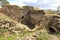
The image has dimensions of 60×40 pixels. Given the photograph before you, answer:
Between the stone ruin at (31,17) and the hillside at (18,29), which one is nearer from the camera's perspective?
the hillside at (18,29)

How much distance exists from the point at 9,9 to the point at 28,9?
2453mm

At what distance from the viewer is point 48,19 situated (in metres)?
21.1

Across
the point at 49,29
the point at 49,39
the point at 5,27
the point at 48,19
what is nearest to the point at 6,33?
the point at 5,27

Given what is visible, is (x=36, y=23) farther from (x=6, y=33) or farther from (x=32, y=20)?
(x=6, y=33)

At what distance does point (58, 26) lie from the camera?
1897 cm

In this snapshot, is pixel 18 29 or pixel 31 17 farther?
pixel 31 17

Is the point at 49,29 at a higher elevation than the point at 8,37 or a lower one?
lower

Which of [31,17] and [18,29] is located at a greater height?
[18,29]

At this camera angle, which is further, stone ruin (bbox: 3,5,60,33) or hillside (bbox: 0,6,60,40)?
stone ruin (bbox: 3,5,60,33)

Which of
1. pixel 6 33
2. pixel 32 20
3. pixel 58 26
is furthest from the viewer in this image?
pixel 32 20

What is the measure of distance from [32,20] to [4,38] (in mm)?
9621

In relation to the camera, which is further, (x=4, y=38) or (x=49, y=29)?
(x=49, y=29)

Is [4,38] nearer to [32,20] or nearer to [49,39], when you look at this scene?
[49,39]

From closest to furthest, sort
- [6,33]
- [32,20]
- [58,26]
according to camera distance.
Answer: [6,33] < [58,26] < [32,20]
